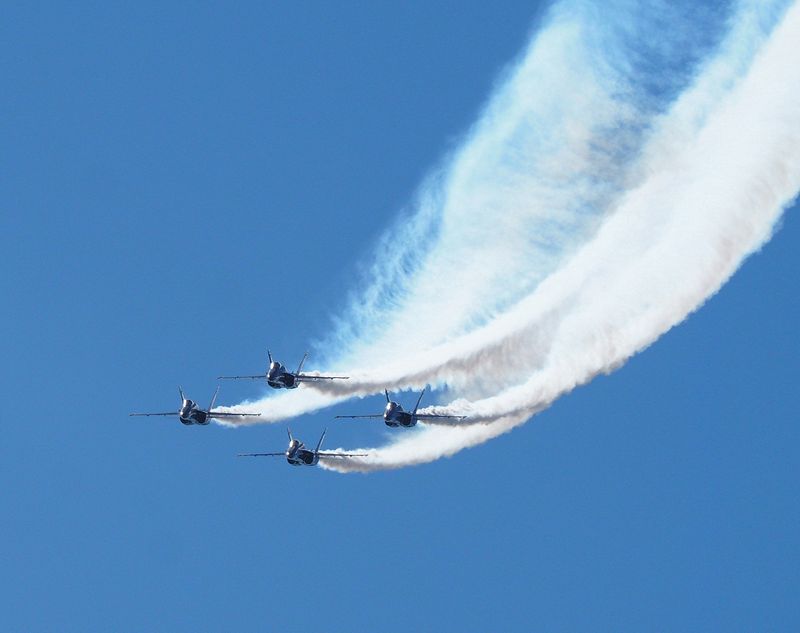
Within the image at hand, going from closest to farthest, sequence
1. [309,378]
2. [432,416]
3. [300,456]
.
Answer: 1. [432,416]
2. [309,378]
3. [300,456]

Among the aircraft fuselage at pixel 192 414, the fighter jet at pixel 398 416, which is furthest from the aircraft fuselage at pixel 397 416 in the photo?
the aircraft fuselage at pixel 192 414

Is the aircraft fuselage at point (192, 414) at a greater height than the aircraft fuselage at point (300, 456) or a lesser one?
greater

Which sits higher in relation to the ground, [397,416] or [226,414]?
[226,414]

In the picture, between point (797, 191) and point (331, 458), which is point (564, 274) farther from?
point (331, 458)

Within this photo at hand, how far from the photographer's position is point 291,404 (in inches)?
2144

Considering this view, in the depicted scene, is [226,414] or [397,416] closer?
[397,416]

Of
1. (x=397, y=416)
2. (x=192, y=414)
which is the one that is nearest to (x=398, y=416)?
(x=397, y=416)

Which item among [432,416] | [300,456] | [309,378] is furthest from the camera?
[300,456]

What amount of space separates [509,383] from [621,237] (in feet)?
27.7

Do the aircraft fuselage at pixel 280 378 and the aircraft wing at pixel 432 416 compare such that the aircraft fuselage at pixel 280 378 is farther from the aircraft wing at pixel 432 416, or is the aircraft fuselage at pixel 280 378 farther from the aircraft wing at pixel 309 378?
the aircraft wing at pixel 432 416

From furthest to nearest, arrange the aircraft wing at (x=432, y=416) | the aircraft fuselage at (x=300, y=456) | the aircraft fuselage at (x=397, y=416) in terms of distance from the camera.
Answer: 1. the aircraft fuselage at (x=300, y=456)
2. the aircraft fuselage at (x=397, y=416)
3. the aircraft wing at (x=432, y=416)

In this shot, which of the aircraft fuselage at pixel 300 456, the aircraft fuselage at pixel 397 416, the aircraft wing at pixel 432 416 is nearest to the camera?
the aircraft wing at pixel 432 416

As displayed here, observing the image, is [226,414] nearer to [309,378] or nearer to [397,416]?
[309,378]

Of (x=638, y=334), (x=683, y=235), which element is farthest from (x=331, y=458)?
(x=683, y=235)
